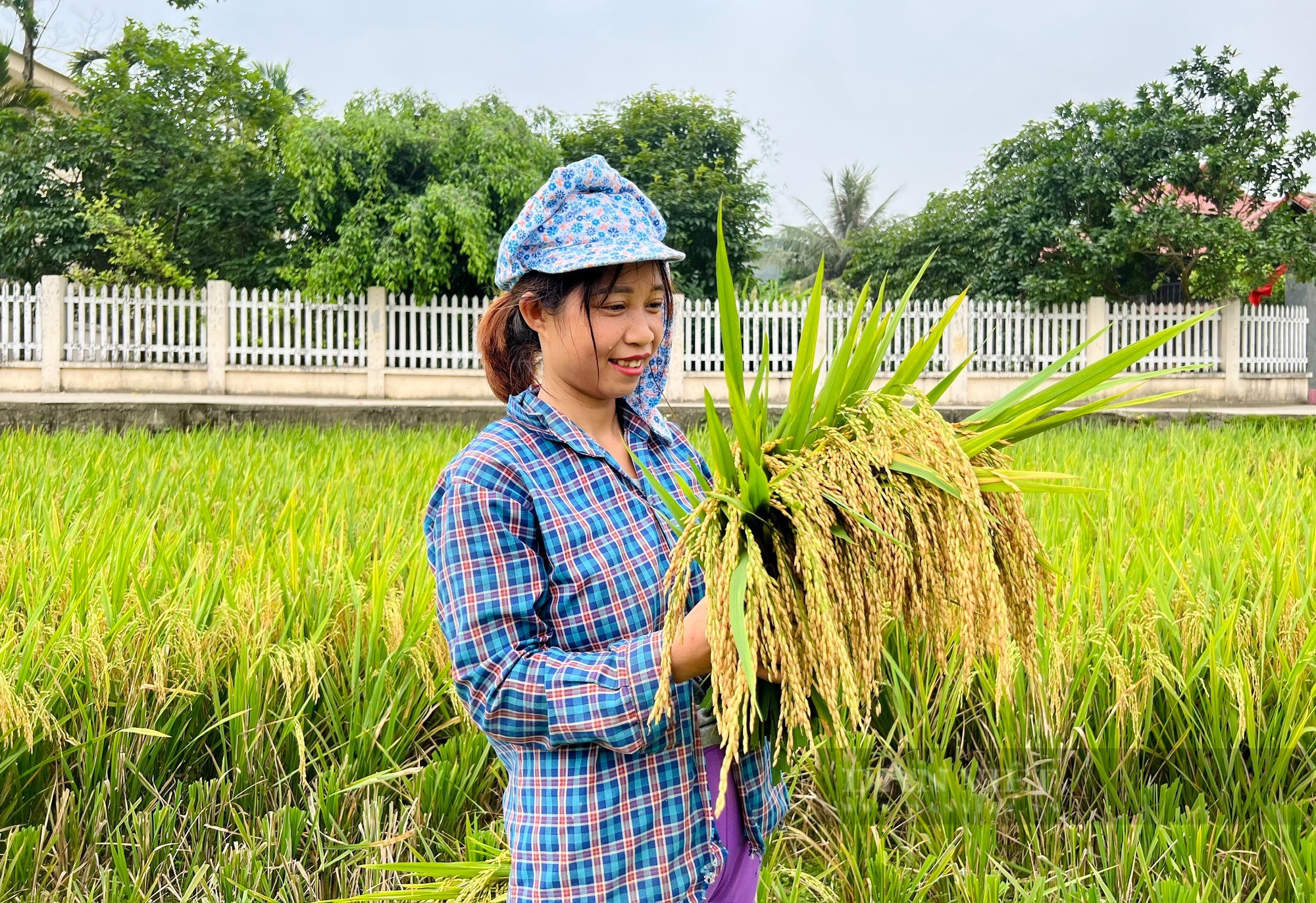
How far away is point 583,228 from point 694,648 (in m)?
0.46

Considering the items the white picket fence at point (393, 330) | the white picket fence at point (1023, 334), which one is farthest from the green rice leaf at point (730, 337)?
the white picket fence at point (1023, 334)

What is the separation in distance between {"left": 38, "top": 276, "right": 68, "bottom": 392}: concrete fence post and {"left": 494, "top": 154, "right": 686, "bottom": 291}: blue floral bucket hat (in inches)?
463

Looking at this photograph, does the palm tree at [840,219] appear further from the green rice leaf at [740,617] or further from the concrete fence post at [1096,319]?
the green rice leaf at [740,617]

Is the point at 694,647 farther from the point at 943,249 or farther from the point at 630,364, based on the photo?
the point at 943,249

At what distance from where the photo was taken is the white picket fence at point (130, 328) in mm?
11156

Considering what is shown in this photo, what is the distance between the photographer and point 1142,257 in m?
12.8

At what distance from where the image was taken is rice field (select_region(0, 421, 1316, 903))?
178 cm

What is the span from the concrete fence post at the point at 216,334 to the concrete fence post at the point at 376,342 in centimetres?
147

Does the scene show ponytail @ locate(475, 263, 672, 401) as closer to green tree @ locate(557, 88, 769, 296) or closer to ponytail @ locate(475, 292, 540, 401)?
ponytail @ locate(475, 292, 540, 401)

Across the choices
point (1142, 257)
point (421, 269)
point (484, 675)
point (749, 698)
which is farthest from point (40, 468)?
point (1142, 257)

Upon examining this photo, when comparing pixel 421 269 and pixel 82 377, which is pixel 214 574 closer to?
pixel 421 269

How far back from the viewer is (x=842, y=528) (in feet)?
2.98

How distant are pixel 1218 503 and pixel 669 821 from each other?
2883mm

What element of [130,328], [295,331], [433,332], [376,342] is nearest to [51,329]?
[130,328]
